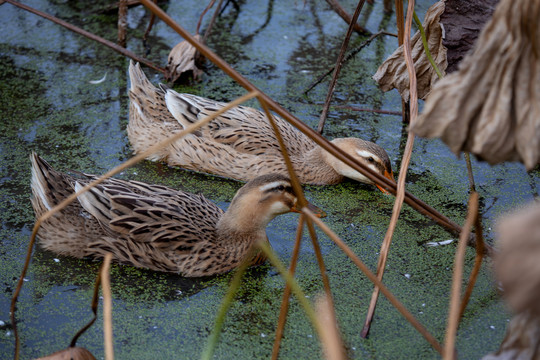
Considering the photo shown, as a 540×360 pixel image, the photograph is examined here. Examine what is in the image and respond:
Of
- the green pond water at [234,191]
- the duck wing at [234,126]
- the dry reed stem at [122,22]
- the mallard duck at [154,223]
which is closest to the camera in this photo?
the green pond water at [234,191]

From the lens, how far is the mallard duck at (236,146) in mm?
5074

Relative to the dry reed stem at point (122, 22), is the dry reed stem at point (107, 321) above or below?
above

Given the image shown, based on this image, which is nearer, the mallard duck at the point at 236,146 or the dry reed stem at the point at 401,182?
the dry reed stem at the point at 401,182

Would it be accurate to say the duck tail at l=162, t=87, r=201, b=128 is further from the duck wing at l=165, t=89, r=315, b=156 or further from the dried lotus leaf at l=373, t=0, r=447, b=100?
the dried lotus leaf at l=373, t=0, r=447, b=100

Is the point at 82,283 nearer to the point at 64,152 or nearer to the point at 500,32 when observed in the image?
the point at 64,152

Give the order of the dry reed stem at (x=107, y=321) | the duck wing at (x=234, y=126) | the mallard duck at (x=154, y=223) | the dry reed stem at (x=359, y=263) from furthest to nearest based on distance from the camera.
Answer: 1. the duck wing at (x=234, y=126)
2. the mallard duck at (x=154, y=223)
3. the dry reed stem at (x=359, y=263)
4. the dry reed stem at (x=107, y=321)

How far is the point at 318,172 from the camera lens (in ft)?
16.9

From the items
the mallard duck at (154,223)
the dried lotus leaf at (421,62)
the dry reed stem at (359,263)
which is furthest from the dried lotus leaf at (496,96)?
the dried lotus leaf at (421,62)

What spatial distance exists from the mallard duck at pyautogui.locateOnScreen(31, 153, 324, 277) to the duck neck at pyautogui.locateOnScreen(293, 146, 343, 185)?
3.47 ft

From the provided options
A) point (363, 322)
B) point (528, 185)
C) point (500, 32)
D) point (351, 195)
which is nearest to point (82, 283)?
point (363, 322)

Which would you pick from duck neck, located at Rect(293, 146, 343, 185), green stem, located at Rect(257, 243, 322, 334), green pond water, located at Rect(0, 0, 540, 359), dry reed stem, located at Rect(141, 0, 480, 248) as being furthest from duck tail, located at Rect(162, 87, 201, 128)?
green stem, located at Rect(257, 243, 322, 334)

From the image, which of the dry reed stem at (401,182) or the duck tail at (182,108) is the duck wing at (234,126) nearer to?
the duck tail at (182,108)

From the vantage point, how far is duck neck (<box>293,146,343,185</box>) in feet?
16.9

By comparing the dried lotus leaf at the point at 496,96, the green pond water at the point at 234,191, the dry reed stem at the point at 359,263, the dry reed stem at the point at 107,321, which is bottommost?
the green pond water at the point at 234,191
